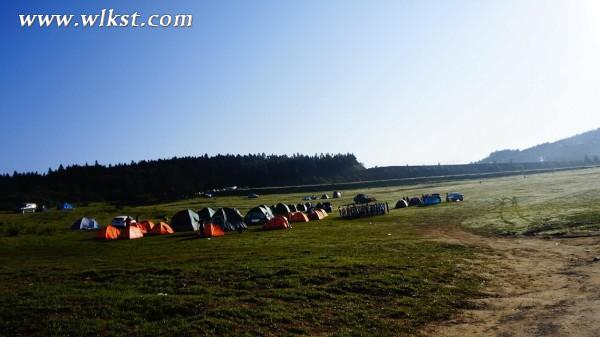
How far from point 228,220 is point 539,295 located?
112 feet

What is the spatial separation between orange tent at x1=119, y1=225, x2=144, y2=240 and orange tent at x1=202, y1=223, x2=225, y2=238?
703cm

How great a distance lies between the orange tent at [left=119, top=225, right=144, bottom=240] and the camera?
4306 centimetres

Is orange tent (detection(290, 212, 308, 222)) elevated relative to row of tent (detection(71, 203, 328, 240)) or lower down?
lower down

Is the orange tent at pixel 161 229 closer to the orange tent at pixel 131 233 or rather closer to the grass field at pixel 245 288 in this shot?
the orange tent at pixel 131 233

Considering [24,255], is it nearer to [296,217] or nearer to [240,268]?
[240,268]

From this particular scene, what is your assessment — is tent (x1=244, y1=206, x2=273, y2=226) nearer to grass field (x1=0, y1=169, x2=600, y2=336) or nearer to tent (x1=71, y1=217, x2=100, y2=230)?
tent (x1=71, y1=217, x2=100, y2=230)

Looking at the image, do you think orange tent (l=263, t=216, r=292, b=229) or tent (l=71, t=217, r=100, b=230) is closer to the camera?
orange tent (l=263, t=216, r=292, b=229)

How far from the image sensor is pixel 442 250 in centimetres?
2697

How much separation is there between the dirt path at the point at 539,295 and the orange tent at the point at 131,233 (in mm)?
31475

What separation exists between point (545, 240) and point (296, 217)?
30980 mm

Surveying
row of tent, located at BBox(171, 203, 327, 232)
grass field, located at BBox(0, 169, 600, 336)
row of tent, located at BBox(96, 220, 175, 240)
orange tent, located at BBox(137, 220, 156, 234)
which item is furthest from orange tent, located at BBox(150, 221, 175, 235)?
grass field, located at BBox(0, 169, 600, 336)

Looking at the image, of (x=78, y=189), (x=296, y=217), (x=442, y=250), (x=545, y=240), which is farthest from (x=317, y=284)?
(x=78, y=189)

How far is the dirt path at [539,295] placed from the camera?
13320 millimetres

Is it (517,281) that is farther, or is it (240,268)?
(240,268)
